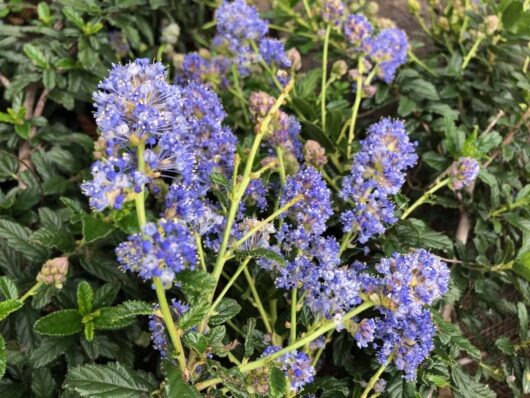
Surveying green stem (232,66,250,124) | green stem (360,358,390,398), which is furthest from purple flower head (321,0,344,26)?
green stem (360,358,390,398)

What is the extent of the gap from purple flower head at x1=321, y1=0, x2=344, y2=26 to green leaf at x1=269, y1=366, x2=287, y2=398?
3.25ft

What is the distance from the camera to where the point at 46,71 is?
60.9 inches

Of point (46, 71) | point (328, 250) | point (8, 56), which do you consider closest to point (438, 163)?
point (328, 250)

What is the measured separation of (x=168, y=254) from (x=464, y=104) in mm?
1283

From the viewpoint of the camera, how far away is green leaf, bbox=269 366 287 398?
31.4 inches

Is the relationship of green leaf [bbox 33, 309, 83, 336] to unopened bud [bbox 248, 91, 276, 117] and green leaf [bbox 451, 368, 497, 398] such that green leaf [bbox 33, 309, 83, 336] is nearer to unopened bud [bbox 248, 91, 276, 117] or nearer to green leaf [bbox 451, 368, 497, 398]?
unopened bud [bbox 248, 91, 276, 117]

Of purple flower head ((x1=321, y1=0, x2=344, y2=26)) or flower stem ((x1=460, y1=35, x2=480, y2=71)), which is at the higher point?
purple flower head ((x1=321, y1=0, x2=344, y2=26))

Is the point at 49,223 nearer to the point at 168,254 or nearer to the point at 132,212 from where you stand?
the point at 132,212

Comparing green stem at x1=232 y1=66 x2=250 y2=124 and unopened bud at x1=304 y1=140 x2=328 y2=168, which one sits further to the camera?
green stem at x1=232 y1=66 x2=250 y2=124

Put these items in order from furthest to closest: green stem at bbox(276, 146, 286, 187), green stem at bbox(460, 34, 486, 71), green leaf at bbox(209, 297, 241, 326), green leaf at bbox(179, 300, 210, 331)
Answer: green stem at bbox(460, 34, 486, 71), green stem at bbox(276, 146, 286, 187), green leaf at bbox(209, 297, 241, 326), green leaf at bbox(179, 300, 210, 331)

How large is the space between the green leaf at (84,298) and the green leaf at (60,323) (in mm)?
15

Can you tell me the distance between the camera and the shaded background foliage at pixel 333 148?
116 cm

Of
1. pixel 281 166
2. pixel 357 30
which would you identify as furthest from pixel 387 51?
pixel 281 166

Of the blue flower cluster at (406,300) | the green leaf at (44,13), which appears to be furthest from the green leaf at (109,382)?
the green leaf at (44,13)
